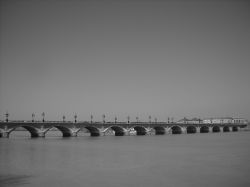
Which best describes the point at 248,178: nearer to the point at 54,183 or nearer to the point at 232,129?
the point at 54,183

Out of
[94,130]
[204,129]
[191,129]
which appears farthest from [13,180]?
[204,129]

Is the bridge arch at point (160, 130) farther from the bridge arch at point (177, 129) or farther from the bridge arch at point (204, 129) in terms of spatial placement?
the bridge arch at point (204, 129)

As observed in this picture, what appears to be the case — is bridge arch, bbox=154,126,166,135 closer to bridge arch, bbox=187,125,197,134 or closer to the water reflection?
bridge arch, bbox=187,125,197,134

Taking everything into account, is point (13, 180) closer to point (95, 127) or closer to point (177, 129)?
point (95, 127)

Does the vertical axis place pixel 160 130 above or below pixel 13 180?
below

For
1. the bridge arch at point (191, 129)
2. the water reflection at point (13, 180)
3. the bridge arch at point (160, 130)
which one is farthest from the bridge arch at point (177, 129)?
the water reflection at point (13, 180)

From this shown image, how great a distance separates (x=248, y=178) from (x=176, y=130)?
90771mm

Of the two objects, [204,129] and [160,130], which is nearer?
[160,130]

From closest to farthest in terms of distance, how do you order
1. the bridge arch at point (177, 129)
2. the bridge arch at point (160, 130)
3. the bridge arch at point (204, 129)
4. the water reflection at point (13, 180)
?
the water reflection at point (13, 180)
the bridge arch at point (160, 130)
the bridge arch at point (177, 129)
the bridge arch at point (204, 129)

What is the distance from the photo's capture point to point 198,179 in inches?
794

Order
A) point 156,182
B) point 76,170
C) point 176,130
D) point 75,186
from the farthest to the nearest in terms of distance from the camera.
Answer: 1. point 176,130
2. point 76,170
3. point 156,182
4. point 75,186

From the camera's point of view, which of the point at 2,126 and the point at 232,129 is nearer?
the point at 2,126

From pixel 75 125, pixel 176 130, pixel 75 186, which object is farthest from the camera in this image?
pixel 176 130

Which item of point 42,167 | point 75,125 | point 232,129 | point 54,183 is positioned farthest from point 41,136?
point 232,129
